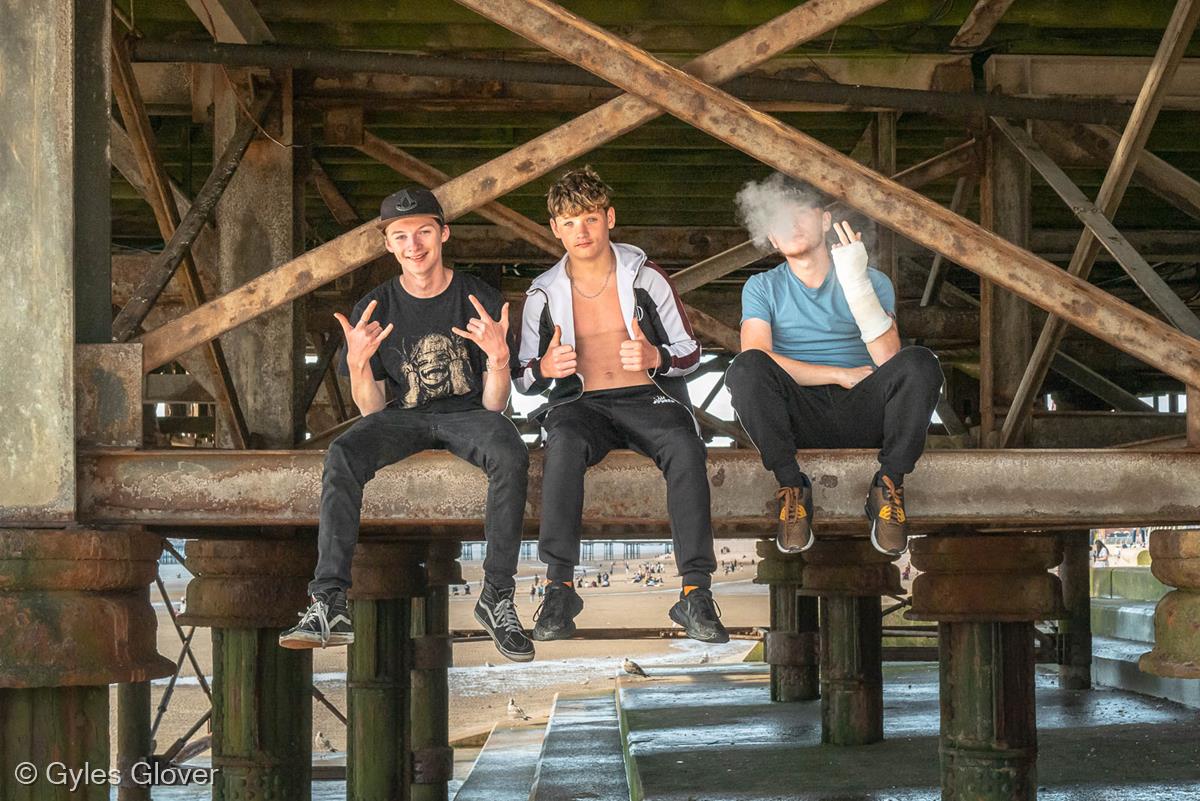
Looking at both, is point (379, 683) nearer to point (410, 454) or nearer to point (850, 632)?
point (850, 632)

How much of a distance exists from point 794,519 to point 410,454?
4.18 ft

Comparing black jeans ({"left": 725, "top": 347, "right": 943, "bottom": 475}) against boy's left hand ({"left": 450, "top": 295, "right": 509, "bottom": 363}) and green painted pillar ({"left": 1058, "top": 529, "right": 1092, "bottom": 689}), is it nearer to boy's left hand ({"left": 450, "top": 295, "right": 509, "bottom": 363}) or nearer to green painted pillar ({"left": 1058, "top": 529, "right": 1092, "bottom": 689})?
boy's left hand ({"left": 450, "top": 295, "right": 509, "bottom": 363})

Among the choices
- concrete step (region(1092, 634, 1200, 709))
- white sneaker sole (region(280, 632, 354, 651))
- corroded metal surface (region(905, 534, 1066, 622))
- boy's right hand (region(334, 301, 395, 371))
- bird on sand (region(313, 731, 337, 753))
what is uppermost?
boy's right hand (region(334, 301, 395, 371))

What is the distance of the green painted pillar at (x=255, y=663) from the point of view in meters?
7.68

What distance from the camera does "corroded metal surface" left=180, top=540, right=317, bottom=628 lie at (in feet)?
25.1

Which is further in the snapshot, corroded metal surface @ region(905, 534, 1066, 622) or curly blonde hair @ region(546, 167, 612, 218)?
corroded metal surface @ region(905, 534, 1066, 622)

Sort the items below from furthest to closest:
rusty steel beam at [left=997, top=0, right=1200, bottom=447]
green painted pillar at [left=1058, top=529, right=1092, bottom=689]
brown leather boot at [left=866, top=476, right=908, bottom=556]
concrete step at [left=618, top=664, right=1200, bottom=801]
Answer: green painted pillar at [left=1058, top=529, right=1092, bottom=689], concrete step at [left=618, top=664, right=1200, bottom=801], rusty steel beam at [left=997, top=0, right=1200, bottom=447], brown leather boot at [left=866, top=476, right=908, bottom=556]

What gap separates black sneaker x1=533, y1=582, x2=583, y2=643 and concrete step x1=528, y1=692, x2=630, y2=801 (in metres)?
6.86

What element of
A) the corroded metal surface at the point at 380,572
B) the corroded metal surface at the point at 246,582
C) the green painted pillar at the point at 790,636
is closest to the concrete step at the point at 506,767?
the green painted pillar at the point at 790,636

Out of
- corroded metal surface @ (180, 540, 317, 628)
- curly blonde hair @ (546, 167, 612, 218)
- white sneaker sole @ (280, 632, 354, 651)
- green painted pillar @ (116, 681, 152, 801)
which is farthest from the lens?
green painted pillar @ (116, 681, 152, 801)

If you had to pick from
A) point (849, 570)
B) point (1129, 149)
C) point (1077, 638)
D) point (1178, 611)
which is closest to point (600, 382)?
point (1178, 611)

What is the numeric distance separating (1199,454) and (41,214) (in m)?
3.95

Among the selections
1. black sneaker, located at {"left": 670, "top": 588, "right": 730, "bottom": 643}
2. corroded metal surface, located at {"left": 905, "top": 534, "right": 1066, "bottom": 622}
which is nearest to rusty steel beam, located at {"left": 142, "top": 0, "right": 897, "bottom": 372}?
black sneaker, located at {"left": 670, "top": 588, "right": 730, "bottom": 643}

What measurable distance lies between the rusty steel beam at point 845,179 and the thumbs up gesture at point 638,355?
29.1 inches
